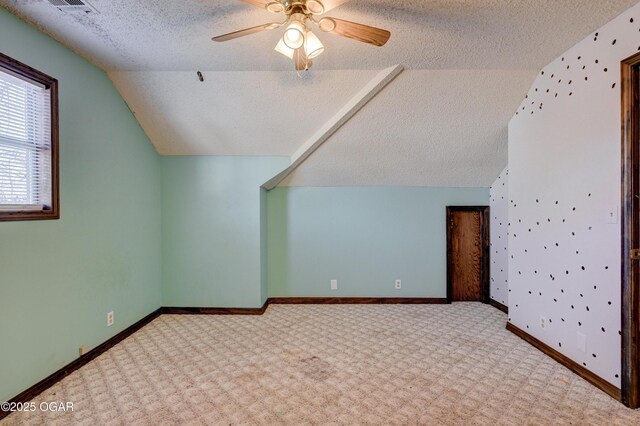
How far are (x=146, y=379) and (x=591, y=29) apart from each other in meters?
4.03

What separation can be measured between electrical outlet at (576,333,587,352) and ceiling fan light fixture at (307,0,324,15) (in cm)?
282

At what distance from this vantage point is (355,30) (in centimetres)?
181

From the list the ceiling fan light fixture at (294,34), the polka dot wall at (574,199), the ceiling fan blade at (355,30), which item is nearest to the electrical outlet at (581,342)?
the polka dot wall at (574,199)

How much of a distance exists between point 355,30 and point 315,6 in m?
0.25

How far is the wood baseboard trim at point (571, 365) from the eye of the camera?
2.16 m

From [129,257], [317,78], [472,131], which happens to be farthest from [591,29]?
[129,257]

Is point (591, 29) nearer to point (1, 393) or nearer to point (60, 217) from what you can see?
point (60, 217)

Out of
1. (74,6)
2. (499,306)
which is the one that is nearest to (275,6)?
(74,6)

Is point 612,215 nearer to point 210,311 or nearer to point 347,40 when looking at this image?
point 347,40

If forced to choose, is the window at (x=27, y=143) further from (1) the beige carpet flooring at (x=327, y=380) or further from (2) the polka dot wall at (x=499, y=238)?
(2) the polka dot wall at (x=499, y=238)

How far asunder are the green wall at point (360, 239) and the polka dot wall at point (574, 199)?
1.19m

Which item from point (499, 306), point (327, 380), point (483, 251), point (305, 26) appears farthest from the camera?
point (483, 251)

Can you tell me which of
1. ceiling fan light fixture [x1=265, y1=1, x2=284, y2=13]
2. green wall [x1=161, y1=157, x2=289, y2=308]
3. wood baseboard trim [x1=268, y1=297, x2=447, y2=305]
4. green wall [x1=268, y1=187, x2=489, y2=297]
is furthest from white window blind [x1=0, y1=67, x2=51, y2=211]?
wood baseboard trim [x1=268, y1=297, x2=447, y2=305]

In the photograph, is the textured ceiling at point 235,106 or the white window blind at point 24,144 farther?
the textured ceiling at point 235,106
